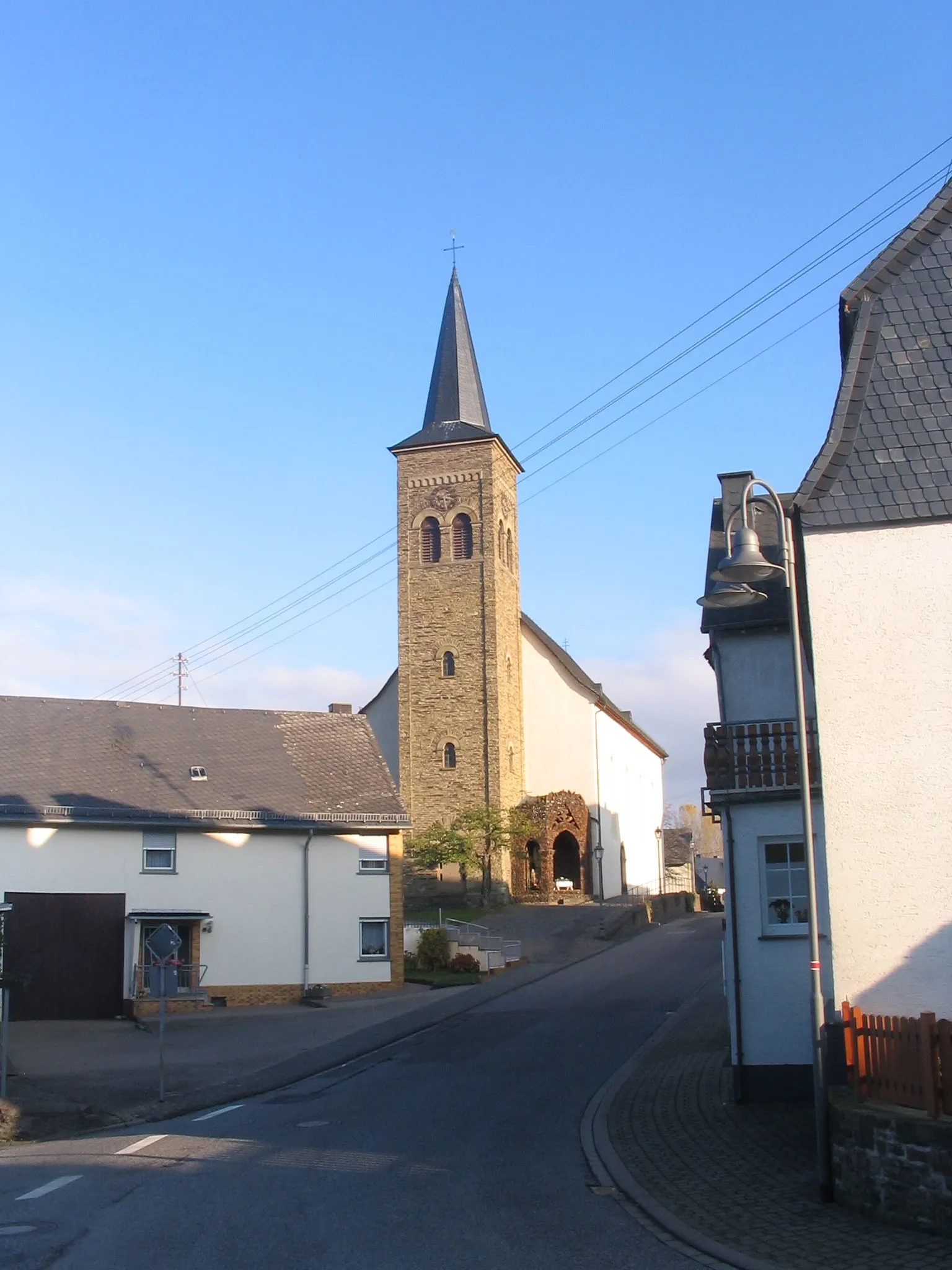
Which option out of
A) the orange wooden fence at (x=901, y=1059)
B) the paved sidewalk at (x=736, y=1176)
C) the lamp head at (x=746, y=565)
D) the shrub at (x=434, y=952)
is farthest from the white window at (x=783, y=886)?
the shrub at (x=434, y=952)

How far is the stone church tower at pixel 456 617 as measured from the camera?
4891 cm

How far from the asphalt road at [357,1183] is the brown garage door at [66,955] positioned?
1026cm

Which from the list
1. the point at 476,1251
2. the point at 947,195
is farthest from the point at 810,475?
the point at 476,1251

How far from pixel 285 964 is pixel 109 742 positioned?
7.42m

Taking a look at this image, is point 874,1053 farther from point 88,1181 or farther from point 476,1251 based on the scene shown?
point 88,1181

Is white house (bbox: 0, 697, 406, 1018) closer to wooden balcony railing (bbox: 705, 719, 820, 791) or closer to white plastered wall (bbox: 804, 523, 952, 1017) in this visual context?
wooden balcony railing (bbox: 705, 719, 820, 791)

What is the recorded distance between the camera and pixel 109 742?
107ft

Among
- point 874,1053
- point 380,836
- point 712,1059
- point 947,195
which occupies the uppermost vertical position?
point 947,195

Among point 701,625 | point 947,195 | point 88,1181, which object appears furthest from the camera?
point 701,625

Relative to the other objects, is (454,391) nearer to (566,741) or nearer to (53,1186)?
(566,741)

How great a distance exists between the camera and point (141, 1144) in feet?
44.8

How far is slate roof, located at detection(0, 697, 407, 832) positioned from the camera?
96.7 feet

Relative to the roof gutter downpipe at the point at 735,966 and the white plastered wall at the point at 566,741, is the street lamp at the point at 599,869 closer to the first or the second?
the white plastered wall at the point at 566,741

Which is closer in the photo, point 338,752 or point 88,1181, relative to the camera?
point 88,1181
